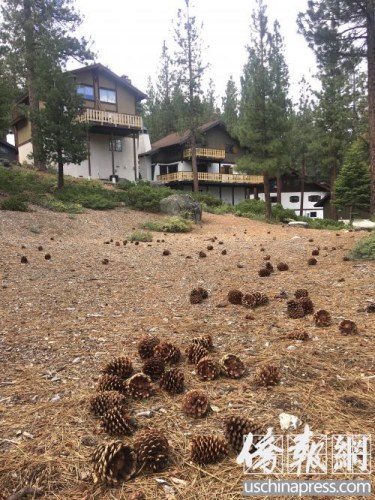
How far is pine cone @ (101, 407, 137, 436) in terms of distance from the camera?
83.2 inches

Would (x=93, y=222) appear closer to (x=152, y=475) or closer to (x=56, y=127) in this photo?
(x=56, y=127)

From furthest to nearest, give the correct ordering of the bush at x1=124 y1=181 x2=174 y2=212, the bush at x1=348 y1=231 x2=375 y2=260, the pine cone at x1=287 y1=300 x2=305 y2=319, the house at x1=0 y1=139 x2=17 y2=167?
1. the house at x1=0 y1=139 x2=17 y2=167
2. the bush at x1=124 y1=181 x2=174 y2=212
3. the bush at x1=348 y1=231 x2=375 y2=260
4. the pine cone at x1=287 y1=300 x2=305 y2=319

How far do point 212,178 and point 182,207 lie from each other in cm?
1790

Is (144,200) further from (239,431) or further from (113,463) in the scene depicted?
(113,463)

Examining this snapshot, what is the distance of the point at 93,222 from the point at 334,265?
35.7 ft

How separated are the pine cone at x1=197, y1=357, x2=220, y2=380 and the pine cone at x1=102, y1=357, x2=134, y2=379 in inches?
19.2

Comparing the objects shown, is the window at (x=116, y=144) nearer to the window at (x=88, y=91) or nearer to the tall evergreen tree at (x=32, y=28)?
the window at (x=88, y=91)

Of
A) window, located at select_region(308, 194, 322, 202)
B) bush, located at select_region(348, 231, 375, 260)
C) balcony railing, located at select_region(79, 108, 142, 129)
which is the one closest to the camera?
bush, located at select_region(348, 231, 375, 260)

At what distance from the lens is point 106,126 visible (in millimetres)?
28906

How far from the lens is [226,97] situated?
2491 inches

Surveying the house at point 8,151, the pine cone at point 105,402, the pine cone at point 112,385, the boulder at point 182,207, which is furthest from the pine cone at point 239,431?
the house at point 8,151

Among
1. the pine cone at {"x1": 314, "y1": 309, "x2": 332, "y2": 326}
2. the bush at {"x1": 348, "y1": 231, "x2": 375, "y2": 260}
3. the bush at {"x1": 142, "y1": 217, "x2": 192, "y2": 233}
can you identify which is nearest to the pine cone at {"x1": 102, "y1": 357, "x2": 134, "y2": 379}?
the pine cone at {"x1": 314, "y1": 309, "x2": 332, "y2": 326}

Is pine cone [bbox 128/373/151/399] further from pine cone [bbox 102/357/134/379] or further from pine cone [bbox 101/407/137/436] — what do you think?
pine cone [bbox 101/407/137/436]

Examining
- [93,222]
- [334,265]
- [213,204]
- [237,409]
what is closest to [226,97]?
[213,204]
